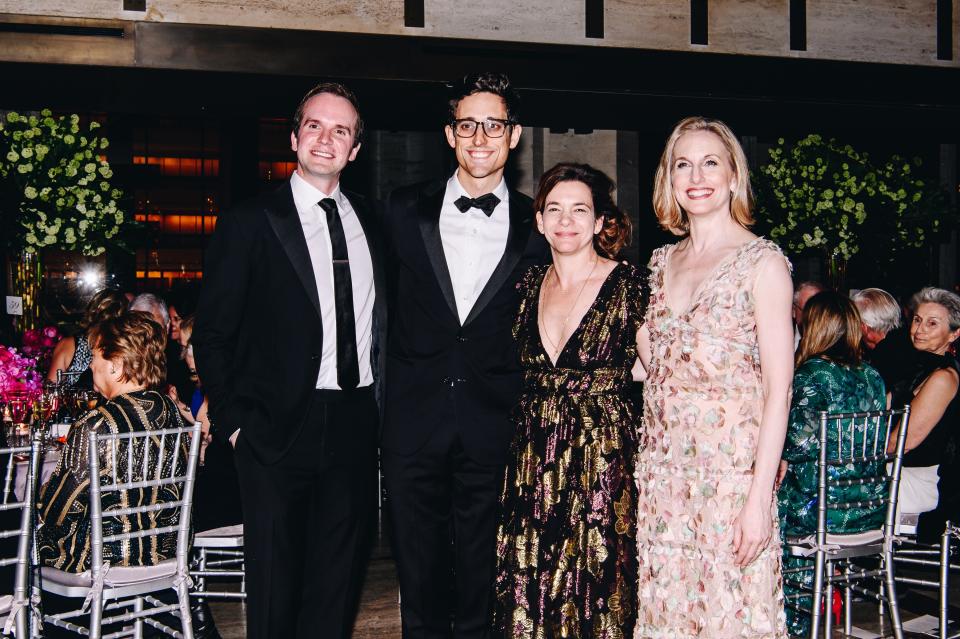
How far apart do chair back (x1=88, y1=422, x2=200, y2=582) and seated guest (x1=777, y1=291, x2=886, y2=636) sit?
238 centimetres

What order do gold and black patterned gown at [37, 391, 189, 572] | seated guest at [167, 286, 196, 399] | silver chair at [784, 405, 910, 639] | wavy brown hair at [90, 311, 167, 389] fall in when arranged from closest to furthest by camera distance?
gold and black patterned gown at [37, 391, 189, 572] → wavy brown hair at [90, 311, 167, 389] → silver chair at [784, 405, 910, 639] → seated guest at [167, 286, 196, 399]

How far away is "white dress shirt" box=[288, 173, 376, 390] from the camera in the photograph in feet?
8.92

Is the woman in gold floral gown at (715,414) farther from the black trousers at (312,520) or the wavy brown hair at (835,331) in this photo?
the wavy brown hair at (835,331)

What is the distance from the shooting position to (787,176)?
6578 mm

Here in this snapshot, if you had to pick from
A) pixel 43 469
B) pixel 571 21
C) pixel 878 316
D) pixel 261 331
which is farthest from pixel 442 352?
pixel 571 21

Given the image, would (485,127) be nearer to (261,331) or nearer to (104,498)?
Answer: (261,331)

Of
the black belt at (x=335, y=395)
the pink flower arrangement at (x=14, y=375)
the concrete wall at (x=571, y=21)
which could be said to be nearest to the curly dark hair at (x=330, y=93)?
the black belt at (x=335, y=395)

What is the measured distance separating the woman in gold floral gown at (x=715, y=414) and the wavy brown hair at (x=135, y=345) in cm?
193

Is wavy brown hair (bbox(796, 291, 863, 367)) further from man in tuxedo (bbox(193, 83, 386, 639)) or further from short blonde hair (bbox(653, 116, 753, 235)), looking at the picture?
man in tuxedo (bbox(193, 83, 386, 639))

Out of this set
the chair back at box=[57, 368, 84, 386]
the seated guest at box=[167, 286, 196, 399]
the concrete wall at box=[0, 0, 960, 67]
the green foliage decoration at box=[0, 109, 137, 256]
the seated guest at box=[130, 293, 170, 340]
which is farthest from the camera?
the concrete wall at box=[0, 0, 960, 67]

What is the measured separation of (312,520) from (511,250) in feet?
3.48

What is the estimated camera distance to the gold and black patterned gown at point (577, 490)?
265 centimetres

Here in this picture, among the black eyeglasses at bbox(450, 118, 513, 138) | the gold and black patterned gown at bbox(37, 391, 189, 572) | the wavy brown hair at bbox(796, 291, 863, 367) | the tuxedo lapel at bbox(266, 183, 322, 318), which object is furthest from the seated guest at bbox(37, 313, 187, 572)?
the wavy brown hair at bbox(796, 291, 863, 367)

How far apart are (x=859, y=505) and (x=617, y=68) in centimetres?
504
